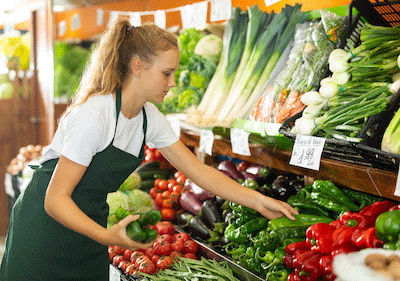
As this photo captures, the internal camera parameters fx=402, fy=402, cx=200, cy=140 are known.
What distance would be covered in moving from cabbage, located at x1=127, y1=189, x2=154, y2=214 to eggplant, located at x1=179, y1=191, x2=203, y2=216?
Answer: 38 centimetres

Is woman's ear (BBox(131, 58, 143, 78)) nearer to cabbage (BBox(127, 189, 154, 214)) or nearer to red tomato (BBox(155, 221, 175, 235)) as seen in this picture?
red tomato (BBox(155, 221, 175, 235))

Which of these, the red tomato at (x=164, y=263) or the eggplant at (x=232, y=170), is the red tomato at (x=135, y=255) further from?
the eggplant at (x=232, y=170)

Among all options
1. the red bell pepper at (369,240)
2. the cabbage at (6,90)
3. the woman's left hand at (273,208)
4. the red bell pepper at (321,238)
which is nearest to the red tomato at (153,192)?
the woman's left hand at (273,208)

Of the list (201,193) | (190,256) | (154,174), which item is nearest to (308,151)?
(190,256)

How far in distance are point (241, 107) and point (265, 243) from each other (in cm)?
119

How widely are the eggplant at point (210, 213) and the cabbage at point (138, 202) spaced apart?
2.40 feet

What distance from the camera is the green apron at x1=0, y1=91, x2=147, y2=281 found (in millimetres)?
1876

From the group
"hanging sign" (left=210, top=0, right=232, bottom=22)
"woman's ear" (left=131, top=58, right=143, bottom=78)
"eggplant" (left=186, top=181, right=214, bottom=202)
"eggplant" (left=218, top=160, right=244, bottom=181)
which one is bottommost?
"eggplant" (left=186, top=181, right=214, bottom=202)

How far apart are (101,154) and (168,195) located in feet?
5.46

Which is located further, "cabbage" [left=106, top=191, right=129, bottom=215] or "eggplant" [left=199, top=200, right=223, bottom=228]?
"cabbage" [left=106, top=191, right=129, bottom=215]

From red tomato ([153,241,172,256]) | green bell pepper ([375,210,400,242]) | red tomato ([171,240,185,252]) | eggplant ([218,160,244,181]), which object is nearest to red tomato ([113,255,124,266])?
red tomato ([153,241,172,256])

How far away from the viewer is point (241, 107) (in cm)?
293

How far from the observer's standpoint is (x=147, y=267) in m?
2.40

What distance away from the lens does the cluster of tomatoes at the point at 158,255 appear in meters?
2.45
